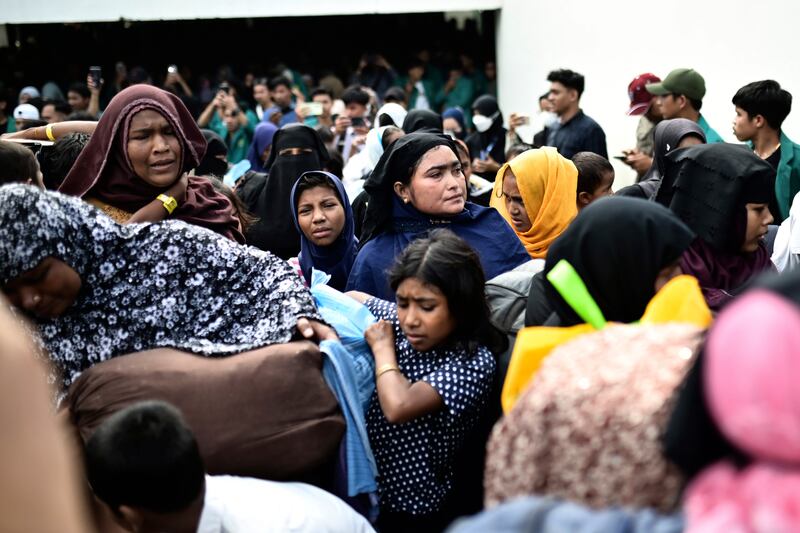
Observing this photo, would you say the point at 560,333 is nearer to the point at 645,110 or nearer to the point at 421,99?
the point at 645,110

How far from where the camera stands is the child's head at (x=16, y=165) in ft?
9.83

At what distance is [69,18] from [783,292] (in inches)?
433

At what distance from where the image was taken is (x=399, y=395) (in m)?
2.60

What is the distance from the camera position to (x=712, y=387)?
1.27m

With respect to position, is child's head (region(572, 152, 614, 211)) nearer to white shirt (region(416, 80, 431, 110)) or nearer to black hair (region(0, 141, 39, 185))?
black hair (region(0, 141, 39, 185))

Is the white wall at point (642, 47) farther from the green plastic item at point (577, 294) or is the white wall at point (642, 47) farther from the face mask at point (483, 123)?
the green plastic item at point (577, 294)

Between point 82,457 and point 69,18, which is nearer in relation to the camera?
point 82,457

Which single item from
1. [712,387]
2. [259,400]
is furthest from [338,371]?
[712,387]

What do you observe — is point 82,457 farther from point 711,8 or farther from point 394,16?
point 394,16

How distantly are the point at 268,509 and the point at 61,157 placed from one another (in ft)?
6.92

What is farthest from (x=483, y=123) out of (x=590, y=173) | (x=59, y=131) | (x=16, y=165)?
(x=16, y=165)

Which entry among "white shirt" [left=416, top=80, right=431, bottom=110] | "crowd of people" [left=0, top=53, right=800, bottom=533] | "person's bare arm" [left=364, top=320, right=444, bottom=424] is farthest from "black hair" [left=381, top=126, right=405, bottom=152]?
"white shirt" [left=416, top=80, right=431, bottom=110]

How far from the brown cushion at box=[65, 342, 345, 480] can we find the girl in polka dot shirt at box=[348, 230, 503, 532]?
10.3 inches

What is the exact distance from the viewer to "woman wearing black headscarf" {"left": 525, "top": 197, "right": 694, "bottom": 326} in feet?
7.00
